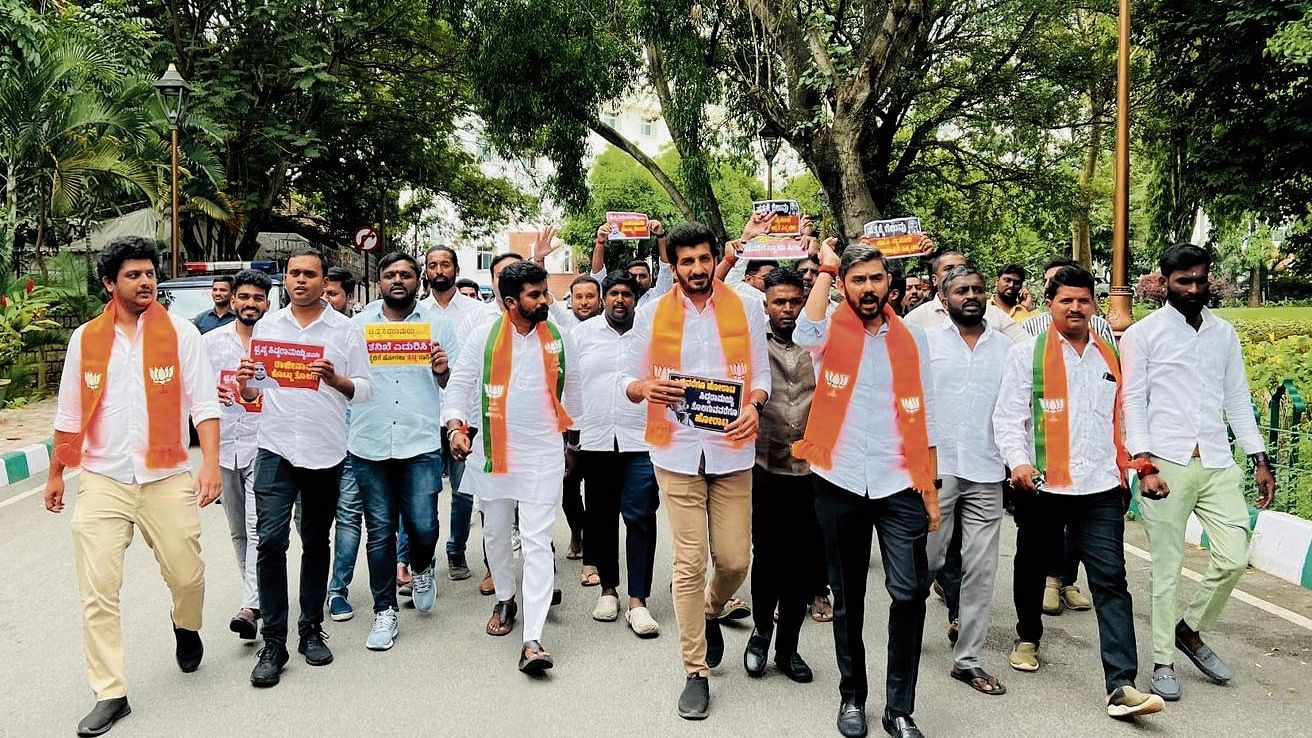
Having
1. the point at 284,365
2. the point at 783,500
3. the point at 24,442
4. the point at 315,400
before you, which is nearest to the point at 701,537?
the point at 783,500

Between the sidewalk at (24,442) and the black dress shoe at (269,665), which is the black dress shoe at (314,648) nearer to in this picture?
the black dress shoe at (269,665)

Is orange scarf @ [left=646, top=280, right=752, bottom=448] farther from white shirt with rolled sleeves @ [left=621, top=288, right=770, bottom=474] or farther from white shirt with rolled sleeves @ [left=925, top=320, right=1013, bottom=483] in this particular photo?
white shirt with rolled sleeves @ [left=925, top=320, right=1013, bottom=483]

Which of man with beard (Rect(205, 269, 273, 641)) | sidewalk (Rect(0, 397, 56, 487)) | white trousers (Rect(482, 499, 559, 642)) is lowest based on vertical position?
sidewalk (Rect(0, 397, 56, 487))

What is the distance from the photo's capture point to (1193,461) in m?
4.75

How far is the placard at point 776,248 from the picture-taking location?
6234 millimetres

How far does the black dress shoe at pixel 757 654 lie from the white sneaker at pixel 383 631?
1.74m

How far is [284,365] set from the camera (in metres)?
4.84

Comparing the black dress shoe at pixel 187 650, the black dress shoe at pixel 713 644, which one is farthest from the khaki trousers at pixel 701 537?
the black dress shoe at pixel 187 650

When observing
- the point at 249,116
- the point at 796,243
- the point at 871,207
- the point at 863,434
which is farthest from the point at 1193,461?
the point at 249,116

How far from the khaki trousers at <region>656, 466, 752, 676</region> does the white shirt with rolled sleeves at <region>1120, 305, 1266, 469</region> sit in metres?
1.78

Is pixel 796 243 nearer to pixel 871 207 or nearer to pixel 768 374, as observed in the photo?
pixel 768 374

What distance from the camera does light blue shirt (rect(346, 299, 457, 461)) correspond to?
5453 millimetres

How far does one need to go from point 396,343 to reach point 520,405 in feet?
2.93

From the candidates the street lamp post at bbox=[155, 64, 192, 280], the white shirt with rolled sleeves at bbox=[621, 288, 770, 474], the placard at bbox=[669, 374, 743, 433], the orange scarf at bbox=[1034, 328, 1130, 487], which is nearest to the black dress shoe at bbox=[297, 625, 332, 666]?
the white shirt with rolled sleeves at bbox=[621, 288, 770, 474]
